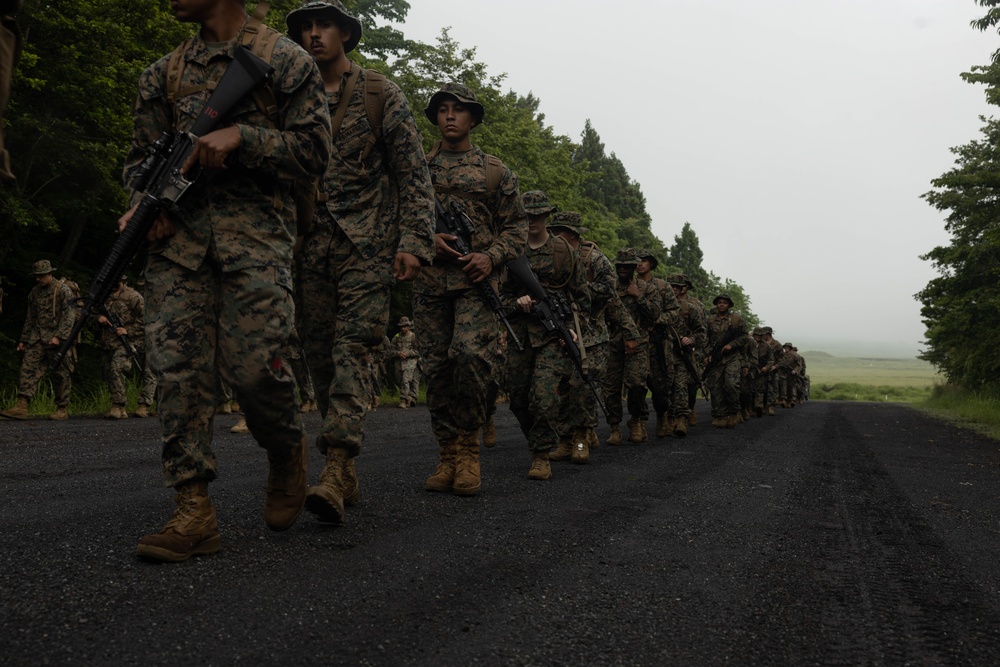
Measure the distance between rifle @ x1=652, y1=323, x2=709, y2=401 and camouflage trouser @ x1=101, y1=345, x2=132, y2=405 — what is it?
7728mm

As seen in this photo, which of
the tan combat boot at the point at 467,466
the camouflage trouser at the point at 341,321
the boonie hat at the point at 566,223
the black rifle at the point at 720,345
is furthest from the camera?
the black rifle at the point at 720,345

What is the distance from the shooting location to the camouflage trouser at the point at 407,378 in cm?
2084

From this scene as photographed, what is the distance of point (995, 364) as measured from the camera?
2548 cm

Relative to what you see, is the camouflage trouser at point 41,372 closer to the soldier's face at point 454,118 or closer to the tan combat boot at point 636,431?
the tan combat boot at point 636,431

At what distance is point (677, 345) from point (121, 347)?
8.11 meters

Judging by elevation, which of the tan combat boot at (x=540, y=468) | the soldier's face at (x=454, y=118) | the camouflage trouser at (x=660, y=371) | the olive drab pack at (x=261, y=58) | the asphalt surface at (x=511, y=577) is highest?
the soldier's face at (x=454, y=118)

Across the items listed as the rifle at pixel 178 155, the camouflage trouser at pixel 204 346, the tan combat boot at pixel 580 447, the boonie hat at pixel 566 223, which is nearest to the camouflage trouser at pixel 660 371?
the boonie hat at pixel 566 223

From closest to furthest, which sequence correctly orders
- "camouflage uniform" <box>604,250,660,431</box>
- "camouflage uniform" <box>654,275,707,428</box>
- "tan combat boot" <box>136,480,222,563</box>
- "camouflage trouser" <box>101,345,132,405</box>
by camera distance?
1. "tan combat boot" <box>136,480,222,563</box>
2. "camouflage uniform" <box>604,250,660,431</box>
3. "camouflage uniform" <box>654,275,707,428</box>
4. "camouflage trouser" <box>101,345,132,405</box>

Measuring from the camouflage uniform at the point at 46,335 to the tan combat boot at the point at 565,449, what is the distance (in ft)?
25.0

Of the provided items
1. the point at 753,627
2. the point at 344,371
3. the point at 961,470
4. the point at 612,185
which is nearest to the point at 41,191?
the point at 344,371

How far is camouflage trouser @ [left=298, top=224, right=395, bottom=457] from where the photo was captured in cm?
439

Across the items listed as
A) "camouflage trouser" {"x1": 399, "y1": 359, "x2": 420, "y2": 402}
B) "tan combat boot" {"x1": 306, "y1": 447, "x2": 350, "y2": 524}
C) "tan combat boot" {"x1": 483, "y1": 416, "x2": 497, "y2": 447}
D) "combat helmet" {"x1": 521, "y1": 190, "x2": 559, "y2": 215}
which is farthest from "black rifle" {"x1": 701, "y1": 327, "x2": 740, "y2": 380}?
"tan combat boot" {"x1": 306, "y1": 447, "x2": 350, "y2": 524}

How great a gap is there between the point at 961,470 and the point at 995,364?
1858cm

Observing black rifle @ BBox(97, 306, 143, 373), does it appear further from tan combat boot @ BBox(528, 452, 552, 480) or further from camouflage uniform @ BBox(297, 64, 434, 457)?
camouflage uniform @ BBox(297, 64, 434, 457)
